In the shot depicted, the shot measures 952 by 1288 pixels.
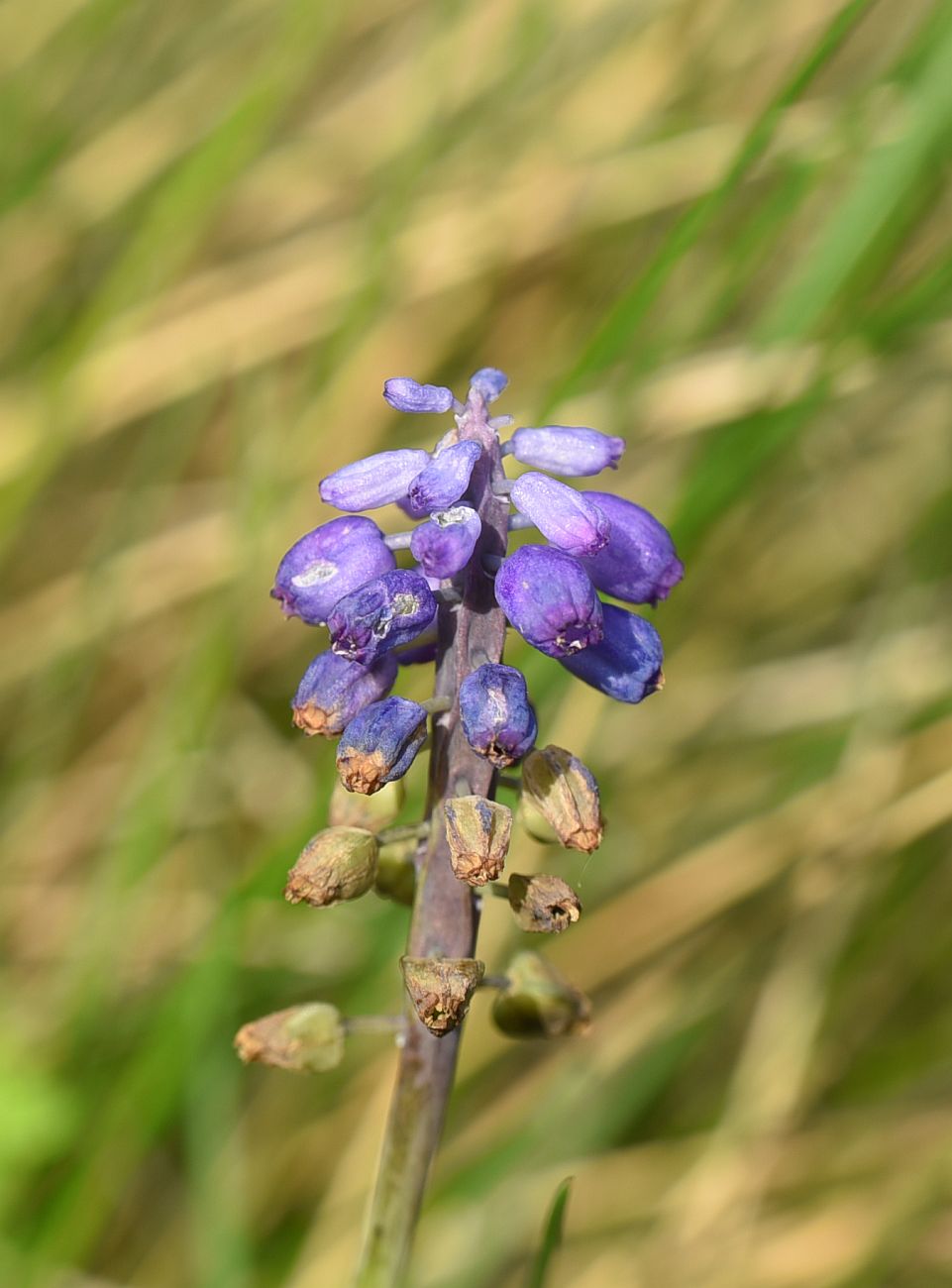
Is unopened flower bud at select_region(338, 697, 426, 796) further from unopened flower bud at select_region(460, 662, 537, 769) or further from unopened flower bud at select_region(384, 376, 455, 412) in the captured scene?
unopened flower bud at select_region(384, 376, 455, 412)

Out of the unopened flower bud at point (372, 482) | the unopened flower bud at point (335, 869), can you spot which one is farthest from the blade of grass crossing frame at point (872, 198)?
the unopened flower bud at point (335, 869)

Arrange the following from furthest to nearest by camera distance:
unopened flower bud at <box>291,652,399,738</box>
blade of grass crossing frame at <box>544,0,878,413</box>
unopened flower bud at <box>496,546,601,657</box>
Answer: blade of grass crossing frame at <box>544,0,878,413</box>, unopened flower bud at <box>291,652,399,738</box>, unopened flower bud at <box>496,546,601,657</box>

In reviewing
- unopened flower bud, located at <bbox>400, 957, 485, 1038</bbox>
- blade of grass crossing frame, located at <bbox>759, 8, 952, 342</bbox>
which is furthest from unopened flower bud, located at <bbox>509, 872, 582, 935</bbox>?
blade of grass crossing frame, located at <bbox>759, 8, 952, 342</bbox>

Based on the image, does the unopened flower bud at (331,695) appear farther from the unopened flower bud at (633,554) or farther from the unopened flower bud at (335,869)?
the unopened flower bud at (633,554)

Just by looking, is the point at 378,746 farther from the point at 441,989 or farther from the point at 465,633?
the point at 441,989

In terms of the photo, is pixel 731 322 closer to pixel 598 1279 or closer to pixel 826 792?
pixel 826 792

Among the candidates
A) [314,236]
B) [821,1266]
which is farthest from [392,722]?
[314,236]

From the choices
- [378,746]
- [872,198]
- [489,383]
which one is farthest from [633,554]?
[872,198]
